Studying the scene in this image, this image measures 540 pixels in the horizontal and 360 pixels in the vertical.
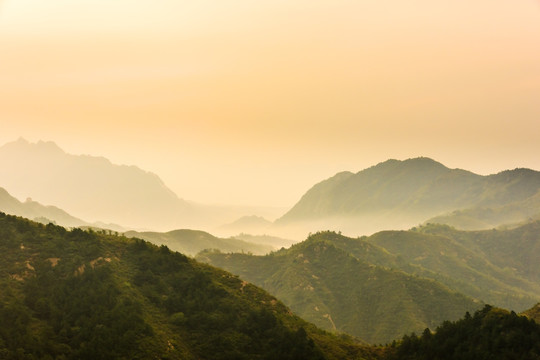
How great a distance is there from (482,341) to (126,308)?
52.6 metres

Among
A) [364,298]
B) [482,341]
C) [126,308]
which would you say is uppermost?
[126,308]

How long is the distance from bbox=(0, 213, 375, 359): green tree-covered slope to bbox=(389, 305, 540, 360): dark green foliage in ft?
32.6

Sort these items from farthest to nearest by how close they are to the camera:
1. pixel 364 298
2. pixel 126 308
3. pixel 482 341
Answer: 1. pixel 364 298
2. pixel 126 308
3. pixel 482 341

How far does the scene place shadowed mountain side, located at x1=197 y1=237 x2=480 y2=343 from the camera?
154400 mm

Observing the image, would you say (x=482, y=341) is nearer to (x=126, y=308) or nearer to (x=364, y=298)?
(x=126, y=308)

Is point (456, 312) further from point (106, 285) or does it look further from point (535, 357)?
point (106, 285)

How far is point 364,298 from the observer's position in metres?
170

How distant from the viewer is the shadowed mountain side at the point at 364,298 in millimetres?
154400

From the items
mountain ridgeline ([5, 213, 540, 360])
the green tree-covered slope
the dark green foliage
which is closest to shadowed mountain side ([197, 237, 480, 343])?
mountain ridgeline ([5, 213, 540, 360])

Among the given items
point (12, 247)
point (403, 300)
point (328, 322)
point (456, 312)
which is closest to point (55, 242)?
point (12, 247)

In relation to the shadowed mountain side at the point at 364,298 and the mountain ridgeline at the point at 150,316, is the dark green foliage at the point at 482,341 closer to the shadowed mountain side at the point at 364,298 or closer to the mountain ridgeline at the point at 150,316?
the mountain ridgeline at the point at 150,316

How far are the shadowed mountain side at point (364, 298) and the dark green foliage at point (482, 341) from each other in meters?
74.3

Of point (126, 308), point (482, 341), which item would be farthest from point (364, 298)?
point (126, 308)

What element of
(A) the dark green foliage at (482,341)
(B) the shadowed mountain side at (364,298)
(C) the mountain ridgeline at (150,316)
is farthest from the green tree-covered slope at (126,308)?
(B) the shadowed mountain side at (364,298)
